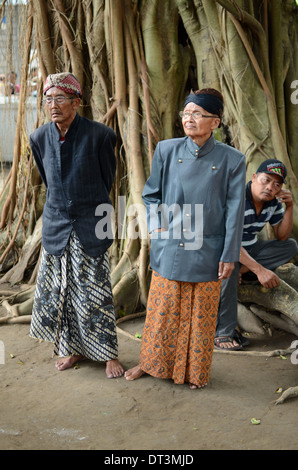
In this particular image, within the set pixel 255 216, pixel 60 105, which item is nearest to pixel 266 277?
pixel 255 216

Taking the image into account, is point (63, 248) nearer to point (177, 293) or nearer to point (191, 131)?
point (177, 293)

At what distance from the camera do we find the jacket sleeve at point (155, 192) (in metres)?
2.84

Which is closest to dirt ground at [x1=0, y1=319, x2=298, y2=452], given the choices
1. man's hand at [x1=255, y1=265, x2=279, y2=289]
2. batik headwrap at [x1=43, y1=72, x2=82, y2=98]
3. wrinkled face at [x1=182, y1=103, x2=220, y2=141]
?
man's hand at [x1=255, y1=265, x2=279, y2=289]

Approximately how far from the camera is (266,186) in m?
3.42

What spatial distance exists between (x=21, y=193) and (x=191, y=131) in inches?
111

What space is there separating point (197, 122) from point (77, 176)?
0.72 metres

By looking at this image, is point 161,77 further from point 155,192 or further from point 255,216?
point 155,192

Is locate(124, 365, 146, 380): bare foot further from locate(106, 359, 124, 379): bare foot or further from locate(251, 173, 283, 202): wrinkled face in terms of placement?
locate(251, 173, 283, 202): wrinkled face

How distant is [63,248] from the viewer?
296 cm

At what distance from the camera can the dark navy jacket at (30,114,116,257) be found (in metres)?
2.92

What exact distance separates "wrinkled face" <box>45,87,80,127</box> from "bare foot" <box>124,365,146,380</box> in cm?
140

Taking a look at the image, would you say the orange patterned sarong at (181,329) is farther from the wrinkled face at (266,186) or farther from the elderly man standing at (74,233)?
the wrinkled face at (266,186)

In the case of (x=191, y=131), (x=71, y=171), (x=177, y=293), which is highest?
(x=191, y=131)
